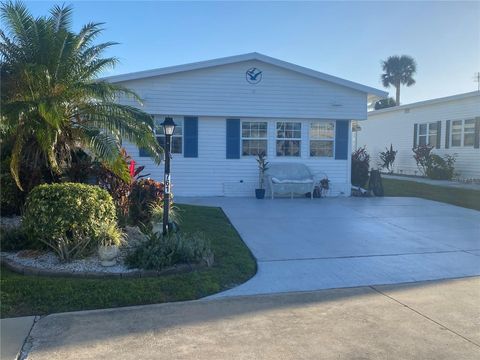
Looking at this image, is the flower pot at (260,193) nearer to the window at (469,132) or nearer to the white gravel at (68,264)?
the white gravel at (68,264)

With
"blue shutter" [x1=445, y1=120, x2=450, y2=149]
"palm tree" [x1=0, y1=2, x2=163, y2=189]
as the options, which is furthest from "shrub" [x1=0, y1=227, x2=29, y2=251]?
"blue shutter" [x1=445, y1=120, x2=450, y2=149]

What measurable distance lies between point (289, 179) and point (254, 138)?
179cm

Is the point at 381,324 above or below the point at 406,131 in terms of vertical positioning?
below

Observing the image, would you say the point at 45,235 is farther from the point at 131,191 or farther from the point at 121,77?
the point at 121,77

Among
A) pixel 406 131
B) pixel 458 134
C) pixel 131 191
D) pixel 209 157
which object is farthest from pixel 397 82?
pixel 131 191

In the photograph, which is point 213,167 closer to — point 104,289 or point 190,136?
point 190,136

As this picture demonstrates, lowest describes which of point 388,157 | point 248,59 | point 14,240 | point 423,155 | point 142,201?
point 14,240

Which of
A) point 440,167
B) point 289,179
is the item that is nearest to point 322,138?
point 289,179

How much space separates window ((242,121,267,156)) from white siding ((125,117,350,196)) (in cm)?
17

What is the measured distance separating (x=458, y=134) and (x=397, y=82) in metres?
28.6

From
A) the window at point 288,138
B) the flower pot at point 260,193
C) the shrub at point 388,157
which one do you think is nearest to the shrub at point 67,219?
the flower pot at point 260,193

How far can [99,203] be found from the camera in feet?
19.5

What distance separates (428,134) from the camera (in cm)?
2239

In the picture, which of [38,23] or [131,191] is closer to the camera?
[38,23]
